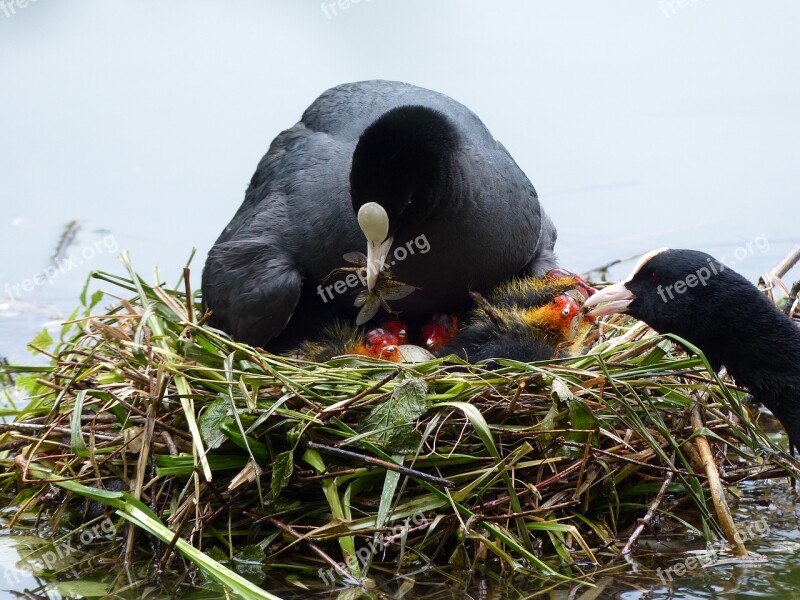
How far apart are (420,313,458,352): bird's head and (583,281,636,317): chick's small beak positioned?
0.54 meters

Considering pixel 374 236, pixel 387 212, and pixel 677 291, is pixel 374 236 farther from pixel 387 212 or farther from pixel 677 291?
pixel 677 291

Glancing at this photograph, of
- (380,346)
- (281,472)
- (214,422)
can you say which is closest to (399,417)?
(281,472)

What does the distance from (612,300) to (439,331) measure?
685 millimetres

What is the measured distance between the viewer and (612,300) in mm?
3139

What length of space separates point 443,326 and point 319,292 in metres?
0.43

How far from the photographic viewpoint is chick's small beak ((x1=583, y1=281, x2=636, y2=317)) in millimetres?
3115

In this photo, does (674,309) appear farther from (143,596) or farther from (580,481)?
(143,596)

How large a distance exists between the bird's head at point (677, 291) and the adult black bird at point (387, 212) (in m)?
0.62

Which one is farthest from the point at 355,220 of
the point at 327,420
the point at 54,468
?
the point at 54,468

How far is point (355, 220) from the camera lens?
3.52 m

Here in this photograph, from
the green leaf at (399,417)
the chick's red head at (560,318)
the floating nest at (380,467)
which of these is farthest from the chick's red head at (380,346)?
the green leaf at (399,417)

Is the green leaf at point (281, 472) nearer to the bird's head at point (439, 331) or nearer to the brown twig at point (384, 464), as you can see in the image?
the brown twig at point (384, 464)

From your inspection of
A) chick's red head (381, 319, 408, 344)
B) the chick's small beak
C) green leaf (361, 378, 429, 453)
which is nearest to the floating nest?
green leaf (361, 378, 429, 453)

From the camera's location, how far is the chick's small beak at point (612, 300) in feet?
10.2
